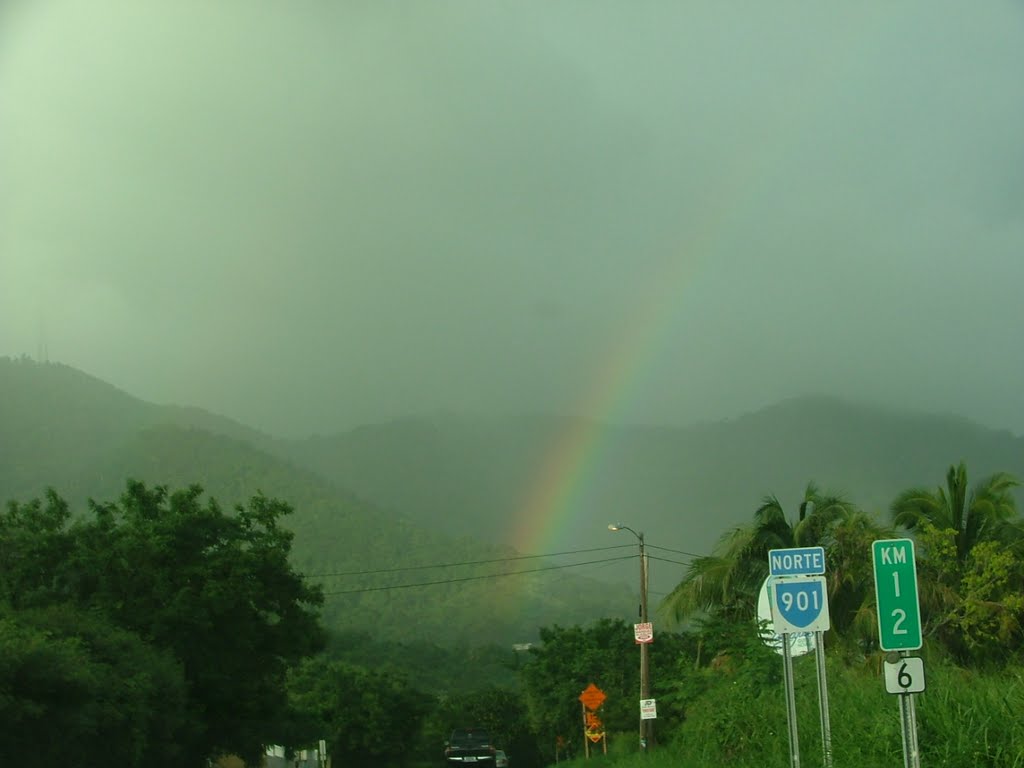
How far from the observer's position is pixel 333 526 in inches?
5743

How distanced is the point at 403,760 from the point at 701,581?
168 ft

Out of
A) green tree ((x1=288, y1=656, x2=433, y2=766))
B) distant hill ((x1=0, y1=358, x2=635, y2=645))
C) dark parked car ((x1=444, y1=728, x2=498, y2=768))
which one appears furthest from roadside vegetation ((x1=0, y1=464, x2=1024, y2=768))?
distant hill ((x1=0, y1=358, x2=635, y2=645))

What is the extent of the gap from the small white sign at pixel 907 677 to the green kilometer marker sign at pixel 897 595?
1.16ft

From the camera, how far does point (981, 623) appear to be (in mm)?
25875

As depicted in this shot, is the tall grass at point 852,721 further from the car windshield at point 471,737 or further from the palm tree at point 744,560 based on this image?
the car windshield at point 471,737

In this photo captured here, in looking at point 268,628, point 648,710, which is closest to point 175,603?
point 268,628

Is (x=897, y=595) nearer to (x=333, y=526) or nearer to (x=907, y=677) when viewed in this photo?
(x=907, y=677)

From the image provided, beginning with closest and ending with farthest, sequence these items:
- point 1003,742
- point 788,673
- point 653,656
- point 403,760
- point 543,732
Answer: point 1003,742 → point 788,673 → point 653,656 → point 543,732 → point 403,760

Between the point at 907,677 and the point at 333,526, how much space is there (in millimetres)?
140274

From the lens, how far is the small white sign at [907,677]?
8.85 meters

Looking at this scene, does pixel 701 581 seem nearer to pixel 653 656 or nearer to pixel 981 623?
pixel 981 623

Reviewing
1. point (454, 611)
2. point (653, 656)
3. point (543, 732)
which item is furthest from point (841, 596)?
point (454, 611)

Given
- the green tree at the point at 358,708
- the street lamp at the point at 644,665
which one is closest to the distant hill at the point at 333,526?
the green tree at the point at 358,708

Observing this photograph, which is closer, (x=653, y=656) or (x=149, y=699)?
(x=149, y=699)
